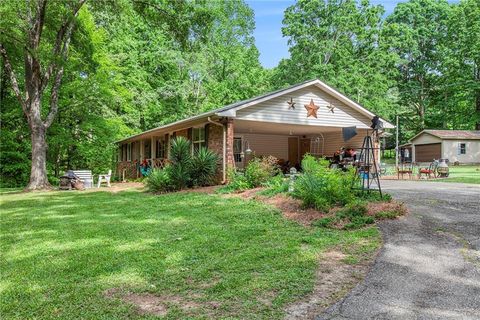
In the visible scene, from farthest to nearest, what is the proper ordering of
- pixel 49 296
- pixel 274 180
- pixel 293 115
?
pixel 293 115 < pixel 274 180 < pixel 49 296

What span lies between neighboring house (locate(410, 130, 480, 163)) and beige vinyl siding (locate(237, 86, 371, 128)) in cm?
2019

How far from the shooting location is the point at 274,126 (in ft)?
52.4

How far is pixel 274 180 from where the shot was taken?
1058 cm

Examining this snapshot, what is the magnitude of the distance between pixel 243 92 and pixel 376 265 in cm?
2912

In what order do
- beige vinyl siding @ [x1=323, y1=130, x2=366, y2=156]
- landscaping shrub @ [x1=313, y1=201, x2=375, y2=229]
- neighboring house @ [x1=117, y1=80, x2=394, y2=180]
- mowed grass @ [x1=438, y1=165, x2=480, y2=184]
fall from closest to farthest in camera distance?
landscaping shrub @ [x1=313, y1=201, x2=375, y2=229] → neighboring house @ [x1=117, y1=80, x2=394, y2=180] → mowed grass @ [x1=438, y1=165, x2=480, y2=184] → beige vinyl siding @ [x1=323, y1=130, x2=366, y2=156]

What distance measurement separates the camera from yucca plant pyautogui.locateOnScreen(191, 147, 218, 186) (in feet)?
41.1

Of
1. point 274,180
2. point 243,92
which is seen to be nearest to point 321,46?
point 243,92

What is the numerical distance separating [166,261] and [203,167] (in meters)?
8.24

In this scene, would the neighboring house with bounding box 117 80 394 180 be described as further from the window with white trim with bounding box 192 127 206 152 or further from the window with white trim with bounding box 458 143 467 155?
the window with white trim with bounding box 458 143 467 155

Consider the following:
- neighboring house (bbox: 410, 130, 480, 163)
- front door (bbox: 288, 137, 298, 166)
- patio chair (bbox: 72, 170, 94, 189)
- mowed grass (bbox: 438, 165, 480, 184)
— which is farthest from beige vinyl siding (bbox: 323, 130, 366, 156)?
neighboring house (bbox: 410, 130, 480, 163)

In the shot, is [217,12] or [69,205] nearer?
[69,205]

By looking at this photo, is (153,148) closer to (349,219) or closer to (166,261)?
(349,219)

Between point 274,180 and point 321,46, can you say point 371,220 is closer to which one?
point 274,180

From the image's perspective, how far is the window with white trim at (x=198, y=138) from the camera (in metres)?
14.9
